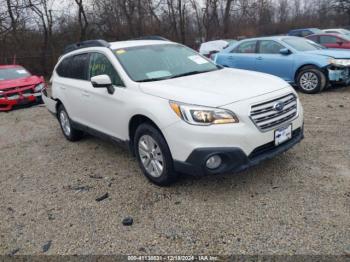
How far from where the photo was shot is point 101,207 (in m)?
3.57

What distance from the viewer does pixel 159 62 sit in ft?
14.3

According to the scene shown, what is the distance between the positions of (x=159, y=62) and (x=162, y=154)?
56.3 inches

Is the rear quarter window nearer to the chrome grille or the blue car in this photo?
the chrome grille

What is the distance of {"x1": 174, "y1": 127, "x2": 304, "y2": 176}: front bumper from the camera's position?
10.3 feet

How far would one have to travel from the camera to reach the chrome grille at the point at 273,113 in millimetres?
3274

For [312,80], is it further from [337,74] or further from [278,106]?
[278,106]

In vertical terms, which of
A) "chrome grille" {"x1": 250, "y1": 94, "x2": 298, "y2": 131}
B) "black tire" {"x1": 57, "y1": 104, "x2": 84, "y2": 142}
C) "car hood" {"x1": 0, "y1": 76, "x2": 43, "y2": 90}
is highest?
"chrome grille" {"x1": 250, "y1": 94, "x2": 298, "y2": 131}

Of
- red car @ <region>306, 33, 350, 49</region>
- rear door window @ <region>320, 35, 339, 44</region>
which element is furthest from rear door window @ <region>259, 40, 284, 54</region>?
rear door window @ <region>320, 35, 339, 44</region>

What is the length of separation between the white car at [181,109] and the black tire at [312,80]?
13.8 feet

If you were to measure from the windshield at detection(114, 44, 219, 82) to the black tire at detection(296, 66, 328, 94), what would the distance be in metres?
4.17

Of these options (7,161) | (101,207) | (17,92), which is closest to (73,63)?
(7,161)

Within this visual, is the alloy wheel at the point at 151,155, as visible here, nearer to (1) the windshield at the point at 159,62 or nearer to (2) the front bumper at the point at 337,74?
(1) the windshield at the point at 159,62

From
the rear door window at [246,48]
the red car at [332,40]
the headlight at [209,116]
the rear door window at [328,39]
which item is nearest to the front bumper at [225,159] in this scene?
the headlight at [209,116]

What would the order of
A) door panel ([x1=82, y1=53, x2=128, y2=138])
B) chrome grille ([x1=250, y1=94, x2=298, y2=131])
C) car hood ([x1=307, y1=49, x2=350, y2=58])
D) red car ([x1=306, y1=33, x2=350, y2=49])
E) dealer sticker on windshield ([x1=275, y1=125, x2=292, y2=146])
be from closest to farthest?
chrome grille ([x1=250, y1=94, x2=298, y2=131]), dealer sticker on windshield ([x1=275, y1=125, x2=292, y2=146]), door panel ([x1=82, y1=53, x2=128, y2=138]), car hood ([x1=307, y1=49, x2=350, y2=58]), red car ([x1=306, y1=33, x2=350, y2=49])
